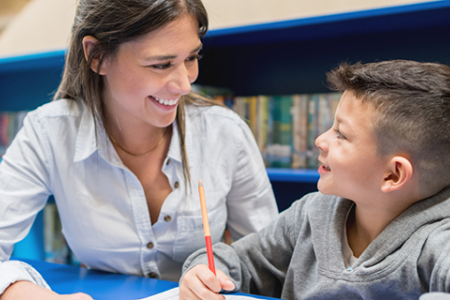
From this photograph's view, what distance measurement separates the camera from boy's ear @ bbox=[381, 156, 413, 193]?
2.21 feet

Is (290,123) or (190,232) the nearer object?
(190,232)

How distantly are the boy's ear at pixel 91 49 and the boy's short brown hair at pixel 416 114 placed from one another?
23.1 inches

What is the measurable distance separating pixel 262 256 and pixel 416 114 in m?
0.42

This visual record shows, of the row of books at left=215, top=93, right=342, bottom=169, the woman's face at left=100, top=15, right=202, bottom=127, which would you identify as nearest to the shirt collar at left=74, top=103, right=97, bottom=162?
the woman's face at left=100, top=15, right=202, bottom=127

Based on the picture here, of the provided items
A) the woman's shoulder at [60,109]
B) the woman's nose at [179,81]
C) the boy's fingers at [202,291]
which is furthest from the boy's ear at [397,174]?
the woman's shoulder at [60,109]

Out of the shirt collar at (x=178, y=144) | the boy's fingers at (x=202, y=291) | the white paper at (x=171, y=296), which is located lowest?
the white paper at (x=171, y=296)

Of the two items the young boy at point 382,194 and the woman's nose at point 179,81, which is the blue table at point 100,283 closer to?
the young boy at point 382,194

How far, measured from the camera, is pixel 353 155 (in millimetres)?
717

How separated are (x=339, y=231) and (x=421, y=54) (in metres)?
1.03

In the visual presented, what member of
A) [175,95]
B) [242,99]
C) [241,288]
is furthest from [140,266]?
[242,99]

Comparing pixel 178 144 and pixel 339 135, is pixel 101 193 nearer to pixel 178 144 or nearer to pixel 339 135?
pixel 178 144

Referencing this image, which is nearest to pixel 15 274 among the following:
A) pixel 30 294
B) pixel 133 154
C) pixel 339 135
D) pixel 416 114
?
pixel 30 294

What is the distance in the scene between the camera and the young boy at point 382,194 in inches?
26.0

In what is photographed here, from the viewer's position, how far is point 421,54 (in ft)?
4.98
